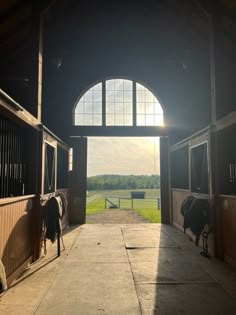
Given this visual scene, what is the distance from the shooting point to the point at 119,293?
2998 millimetres

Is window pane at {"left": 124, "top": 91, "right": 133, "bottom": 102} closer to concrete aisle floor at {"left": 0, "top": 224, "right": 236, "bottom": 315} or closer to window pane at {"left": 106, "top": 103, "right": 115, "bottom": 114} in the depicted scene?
window pane at {"left": 106, "top": 103, "right": 115, "bottom": 114}

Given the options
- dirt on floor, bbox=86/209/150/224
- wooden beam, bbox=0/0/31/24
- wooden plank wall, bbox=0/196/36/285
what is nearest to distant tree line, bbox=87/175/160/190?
dirt on floor, bbox=86/209/150/224

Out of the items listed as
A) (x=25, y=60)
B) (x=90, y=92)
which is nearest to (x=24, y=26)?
(x=25, y=60)

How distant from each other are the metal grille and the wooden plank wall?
0.81ft

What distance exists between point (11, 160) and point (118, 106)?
522cm

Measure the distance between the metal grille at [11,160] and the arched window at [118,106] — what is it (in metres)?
4.44

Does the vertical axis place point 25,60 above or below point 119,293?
above

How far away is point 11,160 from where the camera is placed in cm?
398

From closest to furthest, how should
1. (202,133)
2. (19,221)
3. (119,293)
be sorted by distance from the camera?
1. (119,293)
2. (19,221)
3. (202,133)

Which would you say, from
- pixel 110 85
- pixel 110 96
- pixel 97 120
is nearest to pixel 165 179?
pixel 97 120

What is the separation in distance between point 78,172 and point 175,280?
5.47 m

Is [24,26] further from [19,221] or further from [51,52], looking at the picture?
[19,221]

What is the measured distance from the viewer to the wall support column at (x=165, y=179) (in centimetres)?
844

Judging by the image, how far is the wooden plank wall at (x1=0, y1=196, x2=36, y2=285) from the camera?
3148mm
